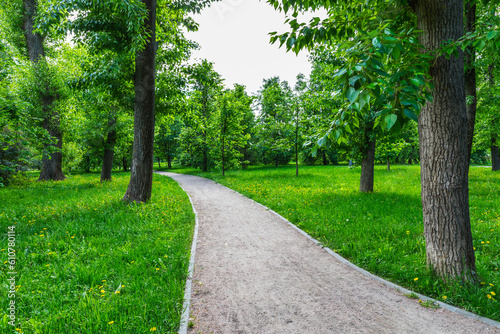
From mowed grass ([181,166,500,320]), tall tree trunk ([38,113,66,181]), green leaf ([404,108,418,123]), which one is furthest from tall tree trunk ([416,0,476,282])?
tall tree trunk ([38,113,66,181])

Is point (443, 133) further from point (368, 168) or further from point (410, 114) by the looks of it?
point (368, 168)

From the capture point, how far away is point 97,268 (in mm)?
3855

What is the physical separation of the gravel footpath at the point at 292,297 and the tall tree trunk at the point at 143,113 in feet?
12.7

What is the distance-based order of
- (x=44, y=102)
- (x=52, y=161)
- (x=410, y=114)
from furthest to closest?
(x=52, y=161) → (x=44, y=102) → (x=410, y=114)

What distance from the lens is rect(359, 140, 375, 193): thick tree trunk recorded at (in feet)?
32.0

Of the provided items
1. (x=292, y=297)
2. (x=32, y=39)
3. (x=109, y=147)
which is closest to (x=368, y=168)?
(x=292, y=297)

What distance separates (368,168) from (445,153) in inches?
286

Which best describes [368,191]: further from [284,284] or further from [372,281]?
[284,284]

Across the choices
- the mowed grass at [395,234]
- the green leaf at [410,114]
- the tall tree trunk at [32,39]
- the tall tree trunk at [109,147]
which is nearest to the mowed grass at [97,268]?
the green leaf at [410,114]

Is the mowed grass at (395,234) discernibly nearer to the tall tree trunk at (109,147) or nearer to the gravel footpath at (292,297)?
the gravel footpath at (292,297)

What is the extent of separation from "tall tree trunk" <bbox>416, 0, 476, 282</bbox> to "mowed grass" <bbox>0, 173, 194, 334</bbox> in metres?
3.85

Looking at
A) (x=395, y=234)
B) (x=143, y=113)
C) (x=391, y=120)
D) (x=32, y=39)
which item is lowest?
(x=395, y=234)

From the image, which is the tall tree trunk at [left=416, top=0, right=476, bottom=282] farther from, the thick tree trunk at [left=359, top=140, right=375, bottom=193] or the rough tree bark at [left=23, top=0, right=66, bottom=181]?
the rough tree bark at [left=23, top=0, right=66, bottom=181]

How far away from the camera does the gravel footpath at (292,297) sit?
2.79 meters
